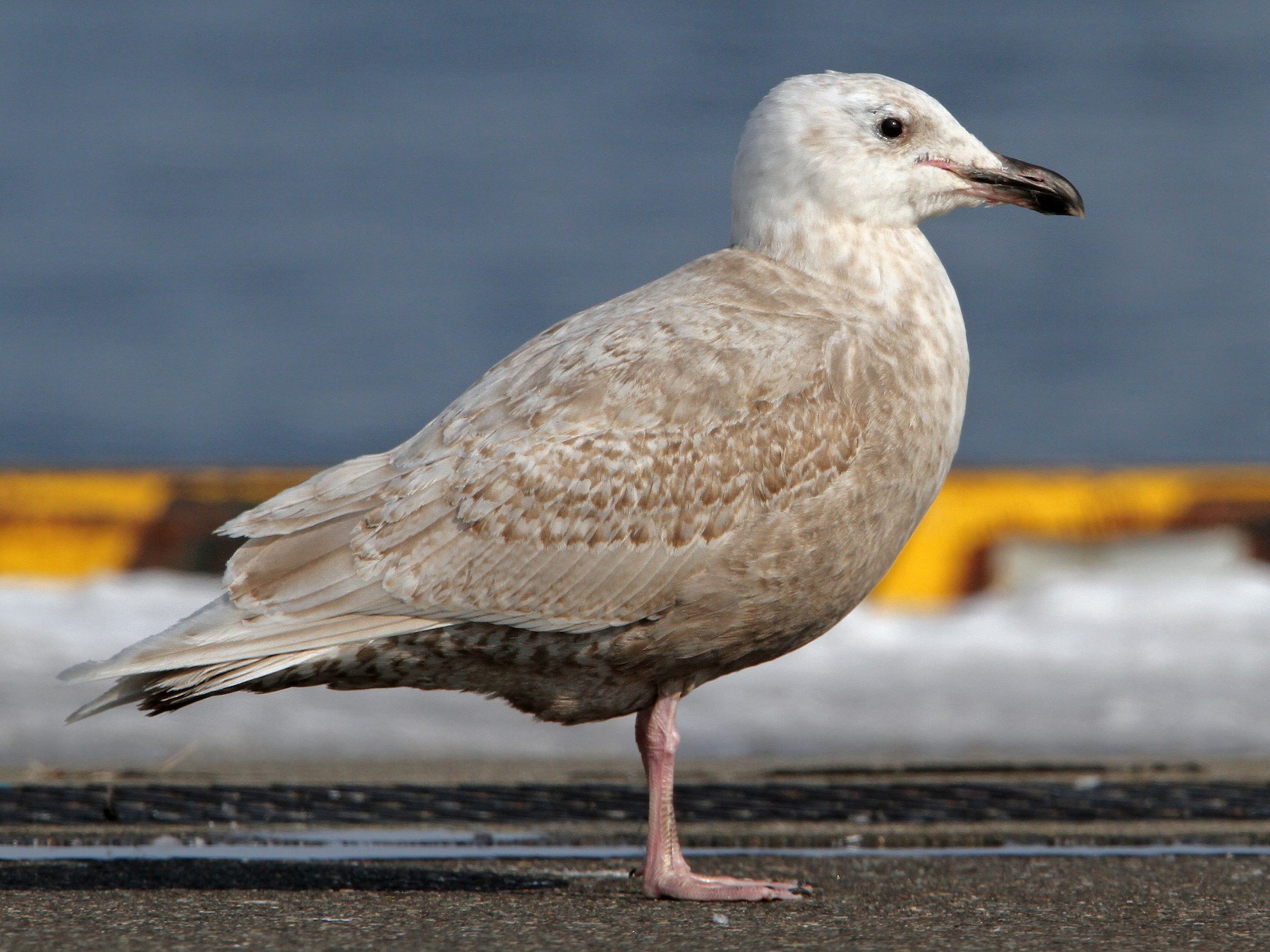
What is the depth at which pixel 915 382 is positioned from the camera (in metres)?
4.34

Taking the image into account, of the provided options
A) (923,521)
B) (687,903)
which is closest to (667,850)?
(687,903)

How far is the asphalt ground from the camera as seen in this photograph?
3.54m

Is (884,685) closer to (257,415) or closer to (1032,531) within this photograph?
(1032,531)

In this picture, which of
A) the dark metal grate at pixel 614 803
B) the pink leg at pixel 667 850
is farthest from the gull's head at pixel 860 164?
the dark metal grate at pixel 614 803

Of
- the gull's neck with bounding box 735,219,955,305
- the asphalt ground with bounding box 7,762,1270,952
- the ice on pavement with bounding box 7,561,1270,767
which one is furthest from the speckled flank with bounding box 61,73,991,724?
the ice on pavement with bounding box 7,561,1270,767

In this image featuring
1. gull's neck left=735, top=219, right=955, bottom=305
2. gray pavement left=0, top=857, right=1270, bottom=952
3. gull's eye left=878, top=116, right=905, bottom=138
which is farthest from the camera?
gull's eye left=878, top=116, right=905, bottom=138

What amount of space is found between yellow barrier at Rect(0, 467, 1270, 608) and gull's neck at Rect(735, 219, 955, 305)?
3.18 meters

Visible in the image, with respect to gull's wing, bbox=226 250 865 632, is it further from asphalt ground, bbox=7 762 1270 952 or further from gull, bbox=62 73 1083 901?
asphalt ground, bbox=7 762 1270 952

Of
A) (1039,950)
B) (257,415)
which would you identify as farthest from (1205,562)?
(257,415)

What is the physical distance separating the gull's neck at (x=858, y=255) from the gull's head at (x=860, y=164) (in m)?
0.01

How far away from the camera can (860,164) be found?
4.62 meters

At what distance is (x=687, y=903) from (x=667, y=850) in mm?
145

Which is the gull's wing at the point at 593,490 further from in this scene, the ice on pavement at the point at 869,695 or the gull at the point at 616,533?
the ice on pavement at the point at 869,695

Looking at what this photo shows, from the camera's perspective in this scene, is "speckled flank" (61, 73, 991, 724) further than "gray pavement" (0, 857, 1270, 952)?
Yes
